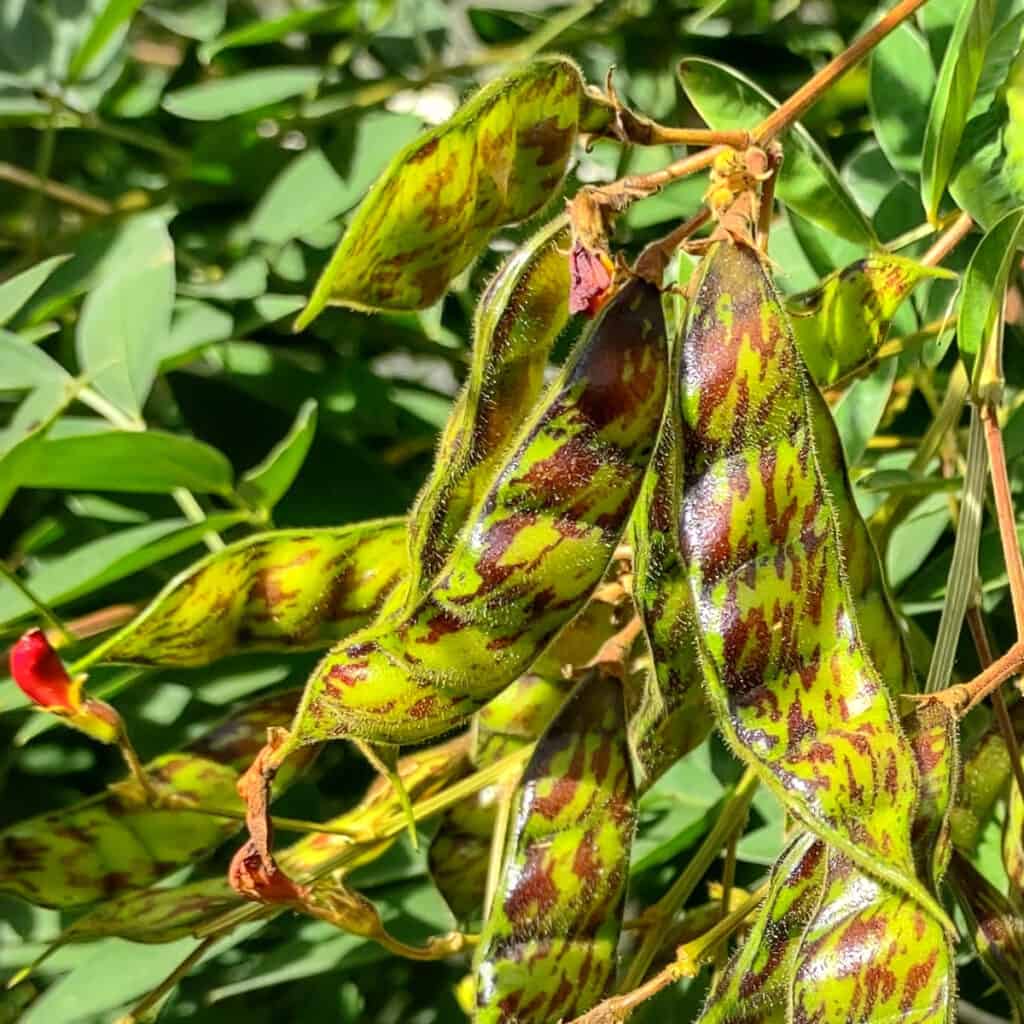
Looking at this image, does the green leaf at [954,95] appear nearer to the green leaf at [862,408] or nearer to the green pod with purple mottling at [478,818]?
the green leaf at [862,408]

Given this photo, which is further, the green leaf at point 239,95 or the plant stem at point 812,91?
the green leaf at point 239,95

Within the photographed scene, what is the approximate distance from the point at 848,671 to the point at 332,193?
577mm

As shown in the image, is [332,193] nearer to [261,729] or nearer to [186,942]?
Result: [261,729]

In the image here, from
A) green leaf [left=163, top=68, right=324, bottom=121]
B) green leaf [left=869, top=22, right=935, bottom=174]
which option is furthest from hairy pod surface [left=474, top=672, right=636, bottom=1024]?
green leaf [left=163, top=68, right=324, bottom=121]

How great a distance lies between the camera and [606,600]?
78 centimetres

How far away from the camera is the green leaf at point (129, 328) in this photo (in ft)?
3.15

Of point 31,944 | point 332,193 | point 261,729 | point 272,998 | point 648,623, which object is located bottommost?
point 272,998

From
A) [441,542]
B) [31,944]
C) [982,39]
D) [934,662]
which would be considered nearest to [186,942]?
[31,944]

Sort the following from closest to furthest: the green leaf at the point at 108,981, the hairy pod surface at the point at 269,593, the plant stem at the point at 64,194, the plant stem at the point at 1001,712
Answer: the plant stem at the point at 1001,712
the hairy pod surface at the point at 269,593
the green leaf at the point at 108,981
the plant stem at the point at 64,194

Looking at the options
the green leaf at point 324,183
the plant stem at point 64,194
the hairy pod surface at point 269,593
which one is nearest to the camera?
the hairy pod surface at point 269,593

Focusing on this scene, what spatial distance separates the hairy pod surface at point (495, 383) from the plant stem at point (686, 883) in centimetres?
21

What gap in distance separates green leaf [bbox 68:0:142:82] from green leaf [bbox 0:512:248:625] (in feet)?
1.19

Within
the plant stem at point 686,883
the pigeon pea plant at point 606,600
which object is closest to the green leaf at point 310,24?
the pigeon pea plant at point 606,600

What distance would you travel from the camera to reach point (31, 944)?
98 cm
